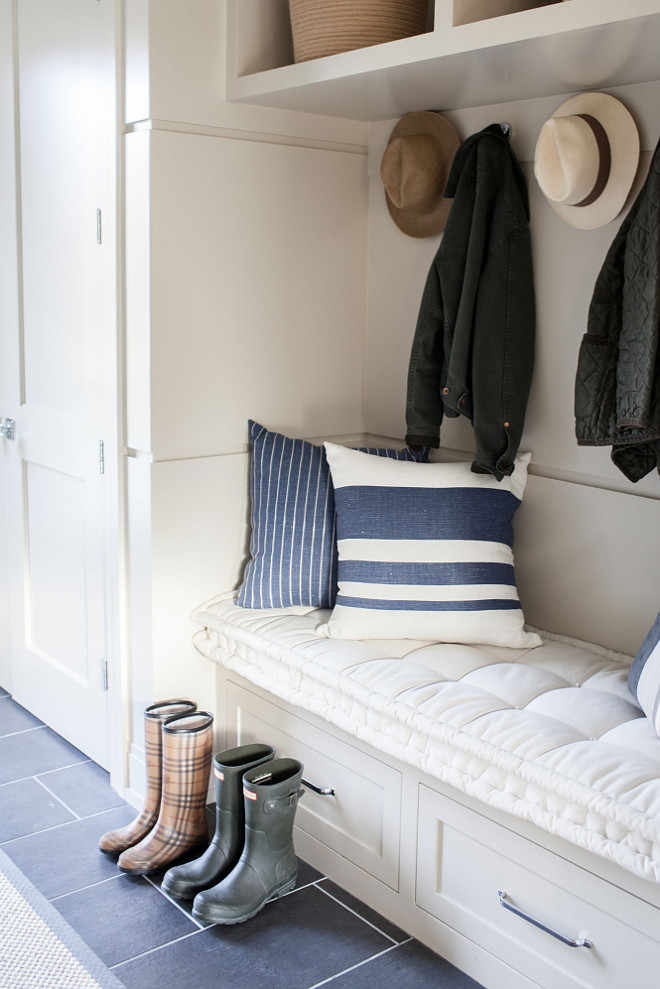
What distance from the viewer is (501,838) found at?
1.78 metres

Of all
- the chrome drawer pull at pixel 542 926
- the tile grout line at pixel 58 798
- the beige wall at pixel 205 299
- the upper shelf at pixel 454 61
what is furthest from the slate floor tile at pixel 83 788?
the upper shelf at pixel 454 61

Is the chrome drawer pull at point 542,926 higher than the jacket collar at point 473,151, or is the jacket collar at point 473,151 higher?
the jacket collar at point 473,151

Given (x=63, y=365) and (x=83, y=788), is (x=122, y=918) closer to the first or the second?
(x=83, y=788)

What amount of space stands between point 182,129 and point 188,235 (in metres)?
0.24

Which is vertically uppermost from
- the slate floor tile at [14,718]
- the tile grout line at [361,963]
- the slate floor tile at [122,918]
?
the slate floor tile at [14,718]

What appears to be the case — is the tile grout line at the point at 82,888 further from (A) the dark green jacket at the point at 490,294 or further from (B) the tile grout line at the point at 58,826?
(A) the dark green jacket at the point at 490,294

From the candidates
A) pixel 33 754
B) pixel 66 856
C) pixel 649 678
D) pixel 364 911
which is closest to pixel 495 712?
pixel 649 678

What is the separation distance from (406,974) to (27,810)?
3.62ft

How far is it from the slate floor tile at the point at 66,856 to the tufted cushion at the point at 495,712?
512mm

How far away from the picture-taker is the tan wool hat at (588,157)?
6.37ft

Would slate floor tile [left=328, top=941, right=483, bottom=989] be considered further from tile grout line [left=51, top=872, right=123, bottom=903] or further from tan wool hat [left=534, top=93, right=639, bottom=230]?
tan wool hat [left=534, top=93, right=639, bottom=230]

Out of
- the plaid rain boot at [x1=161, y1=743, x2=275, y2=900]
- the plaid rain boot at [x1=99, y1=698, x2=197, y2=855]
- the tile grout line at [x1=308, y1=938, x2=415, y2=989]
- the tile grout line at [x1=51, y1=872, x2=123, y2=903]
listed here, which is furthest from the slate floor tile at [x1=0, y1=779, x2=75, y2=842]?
the tile grout line at [x1=308, y1=938, x2=415, y2=989]

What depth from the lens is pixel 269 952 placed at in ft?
6.42

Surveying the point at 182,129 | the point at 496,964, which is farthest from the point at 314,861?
the point at 182,129
